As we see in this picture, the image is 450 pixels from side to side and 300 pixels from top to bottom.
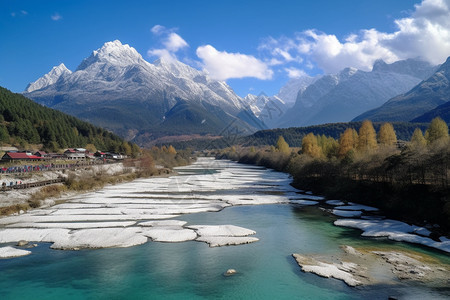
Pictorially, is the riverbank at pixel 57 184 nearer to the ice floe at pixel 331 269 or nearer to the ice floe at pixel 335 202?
the ice floe at pixel 331 269

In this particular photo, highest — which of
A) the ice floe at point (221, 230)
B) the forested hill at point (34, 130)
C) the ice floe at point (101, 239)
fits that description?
the forested hill at point (34, 130)

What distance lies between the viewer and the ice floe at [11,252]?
23.5 m

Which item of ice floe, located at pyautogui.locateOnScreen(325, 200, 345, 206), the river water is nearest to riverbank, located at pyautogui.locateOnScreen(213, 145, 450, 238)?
ice floe, located at pyautogui.locateOnScreen(325, 200, 345, 206)

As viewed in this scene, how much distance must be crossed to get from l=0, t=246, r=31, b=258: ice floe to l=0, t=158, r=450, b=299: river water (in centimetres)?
75

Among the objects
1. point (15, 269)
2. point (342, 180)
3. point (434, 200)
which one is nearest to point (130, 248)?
point (15, 269)

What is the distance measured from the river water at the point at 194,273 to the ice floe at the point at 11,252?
0.75 metres

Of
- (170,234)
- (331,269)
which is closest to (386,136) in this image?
(331,269)

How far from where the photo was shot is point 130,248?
84.4ft

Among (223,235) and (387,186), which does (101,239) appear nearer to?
(223,235)

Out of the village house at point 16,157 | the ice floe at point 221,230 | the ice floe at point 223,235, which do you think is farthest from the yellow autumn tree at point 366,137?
the village house at point 16,157

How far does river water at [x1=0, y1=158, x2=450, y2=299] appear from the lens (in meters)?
17.6

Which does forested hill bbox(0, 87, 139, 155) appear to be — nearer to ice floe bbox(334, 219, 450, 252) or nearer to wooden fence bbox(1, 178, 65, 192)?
wooden fence bbox(1, 178, 65, 192)

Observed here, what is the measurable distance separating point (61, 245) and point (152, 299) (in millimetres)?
13074

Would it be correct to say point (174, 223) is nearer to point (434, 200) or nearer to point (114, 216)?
point (114, 216)
